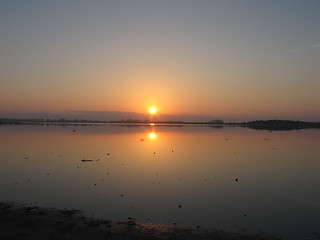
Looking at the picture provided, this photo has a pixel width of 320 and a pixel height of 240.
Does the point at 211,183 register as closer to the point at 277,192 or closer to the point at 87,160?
the point at 277,192

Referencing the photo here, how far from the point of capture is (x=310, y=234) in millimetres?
12578

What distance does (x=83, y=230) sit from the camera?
12062 millimetres

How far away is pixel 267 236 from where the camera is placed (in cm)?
1227

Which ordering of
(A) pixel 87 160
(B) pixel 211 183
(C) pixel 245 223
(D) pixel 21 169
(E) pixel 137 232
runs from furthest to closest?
(A) pixel 87 160
(D) pixel 21 169
(B) pixel 211 183
(C) pixel 245 223
(E) pixel 137 232

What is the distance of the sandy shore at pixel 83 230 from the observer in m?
11.5

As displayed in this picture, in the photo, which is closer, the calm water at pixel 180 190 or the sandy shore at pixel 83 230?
the sandy shore at pixel 83 230

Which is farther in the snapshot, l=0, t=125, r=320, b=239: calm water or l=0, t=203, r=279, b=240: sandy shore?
l=0, t=125, r=320, b=239: calm water

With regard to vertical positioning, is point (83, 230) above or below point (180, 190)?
above

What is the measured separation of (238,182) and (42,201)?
48.8 feet

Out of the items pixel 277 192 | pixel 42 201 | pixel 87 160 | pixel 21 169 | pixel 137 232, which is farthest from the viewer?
pixel 87 160

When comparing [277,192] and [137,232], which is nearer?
[137,232]

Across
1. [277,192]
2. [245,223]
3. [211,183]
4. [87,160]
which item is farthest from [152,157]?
[245,223]

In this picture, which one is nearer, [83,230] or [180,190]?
[83,230]

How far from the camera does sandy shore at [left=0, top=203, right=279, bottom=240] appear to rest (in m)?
11.5
